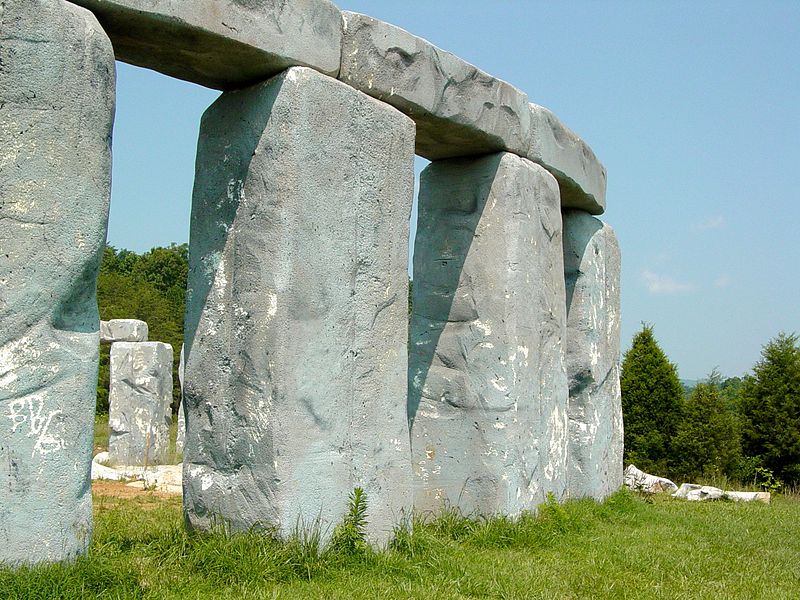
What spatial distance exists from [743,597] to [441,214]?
10.8ft

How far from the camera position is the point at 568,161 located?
7.73 meters

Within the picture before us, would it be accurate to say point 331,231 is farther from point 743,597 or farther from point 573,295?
point 573,295

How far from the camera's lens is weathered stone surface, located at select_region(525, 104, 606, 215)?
23.4 ft

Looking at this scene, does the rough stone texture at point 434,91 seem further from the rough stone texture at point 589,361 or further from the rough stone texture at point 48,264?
the rough stone texture at point 589,361

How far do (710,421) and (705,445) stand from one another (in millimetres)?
359

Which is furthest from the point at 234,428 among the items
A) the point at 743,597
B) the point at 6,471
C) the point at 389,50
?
the point at 743,597

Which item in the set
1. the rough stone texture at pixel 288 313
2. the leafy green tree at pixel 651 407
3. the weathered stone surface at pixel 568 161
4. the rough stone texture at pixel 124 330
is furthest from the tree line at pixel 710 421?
the rough stone texture at pixel 288 313

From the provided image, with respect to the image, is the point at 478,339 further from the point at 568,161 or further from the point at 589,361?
the point at 589,361

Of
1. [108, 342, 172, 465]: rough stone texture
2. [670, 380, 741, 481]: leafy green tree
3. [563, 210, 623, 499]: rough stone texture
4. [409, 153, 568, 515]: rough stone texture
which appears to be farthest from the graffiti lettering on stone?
[670, 380, 741, 481]: leafy green tree

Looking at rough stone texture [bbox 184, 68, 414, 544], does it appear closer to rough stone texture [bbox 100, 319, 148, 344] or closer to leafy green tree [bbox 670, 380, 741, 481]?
leafy green tree [bbox 670, 380, 741, 481]

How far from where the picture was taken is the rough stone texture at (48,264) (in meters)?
3.72

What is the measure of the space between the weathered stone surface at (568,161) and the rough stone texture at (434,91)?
0.77 ft

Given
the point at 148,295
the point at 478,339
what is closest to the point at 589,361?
the point at 478,339

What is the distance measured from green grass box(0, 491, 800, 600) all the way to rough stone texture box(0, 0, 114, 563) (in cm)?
28
